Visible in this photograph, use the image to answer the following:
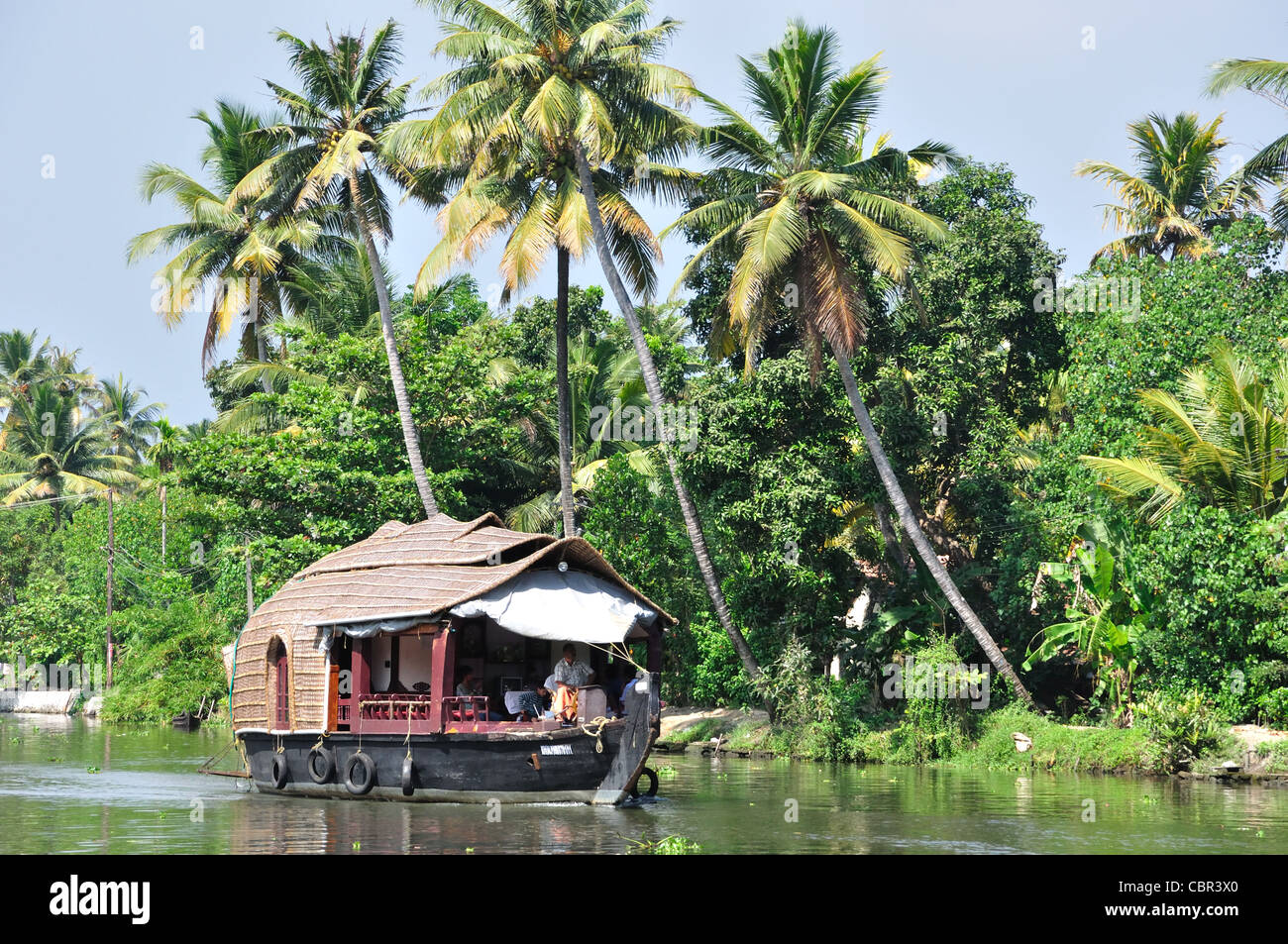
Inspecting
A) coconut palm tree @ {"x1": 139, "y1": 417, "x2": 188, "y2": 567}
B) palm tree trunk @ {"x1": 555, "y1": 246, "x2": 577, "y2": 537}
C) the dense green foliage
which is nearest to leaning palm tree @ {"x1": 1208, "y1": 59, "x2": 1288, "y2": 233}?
the dense green foliage

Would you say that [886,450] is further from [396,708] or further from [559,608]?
[396,708]

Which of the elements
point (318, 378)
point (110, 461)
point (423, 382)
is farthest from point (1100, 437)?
point (110, 461)

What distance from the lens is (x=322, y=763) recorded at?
53.9 feet

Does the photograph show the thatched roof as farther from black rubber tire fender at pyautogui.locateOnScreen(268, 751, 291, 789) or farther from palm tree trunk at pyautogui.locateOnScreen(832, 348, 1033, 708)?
palm tree trunk at pyautogui.locateOnScreen(832, 348, 1033, 708)

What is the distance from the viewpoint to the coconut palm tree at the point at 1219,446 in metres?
18.1

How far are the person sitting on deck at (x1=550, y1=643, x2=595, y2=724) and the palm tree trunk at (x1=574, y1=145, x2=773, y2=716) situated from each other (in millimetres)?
6051

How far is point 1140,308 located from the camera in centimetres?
2184

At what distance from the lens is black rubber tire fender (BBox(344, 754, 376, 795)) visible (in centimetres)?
1581

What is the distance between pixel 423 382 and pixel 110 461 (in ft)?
102

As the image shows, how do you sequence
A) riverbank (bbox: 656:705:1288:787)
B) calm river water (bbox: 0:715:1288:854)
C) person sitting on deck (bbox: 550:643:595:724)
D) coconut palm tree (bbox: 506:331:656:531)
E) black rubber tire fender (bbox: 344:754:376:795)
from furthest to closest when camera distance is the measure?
coconut palm tree (bbox: 506:331:656:531), riverbank (bbox: 656:705:1288:787), black rubber tire fender (bbox: 344:754:376:795), person sitting on deck (bbox: 550:643:595:724), calm river water (bbox: 0:715:1288:854)

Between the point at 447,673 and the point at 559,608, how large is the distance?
1.52 m

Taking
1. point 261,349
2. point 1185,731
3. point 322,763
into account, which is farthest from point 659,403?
point 261,349
